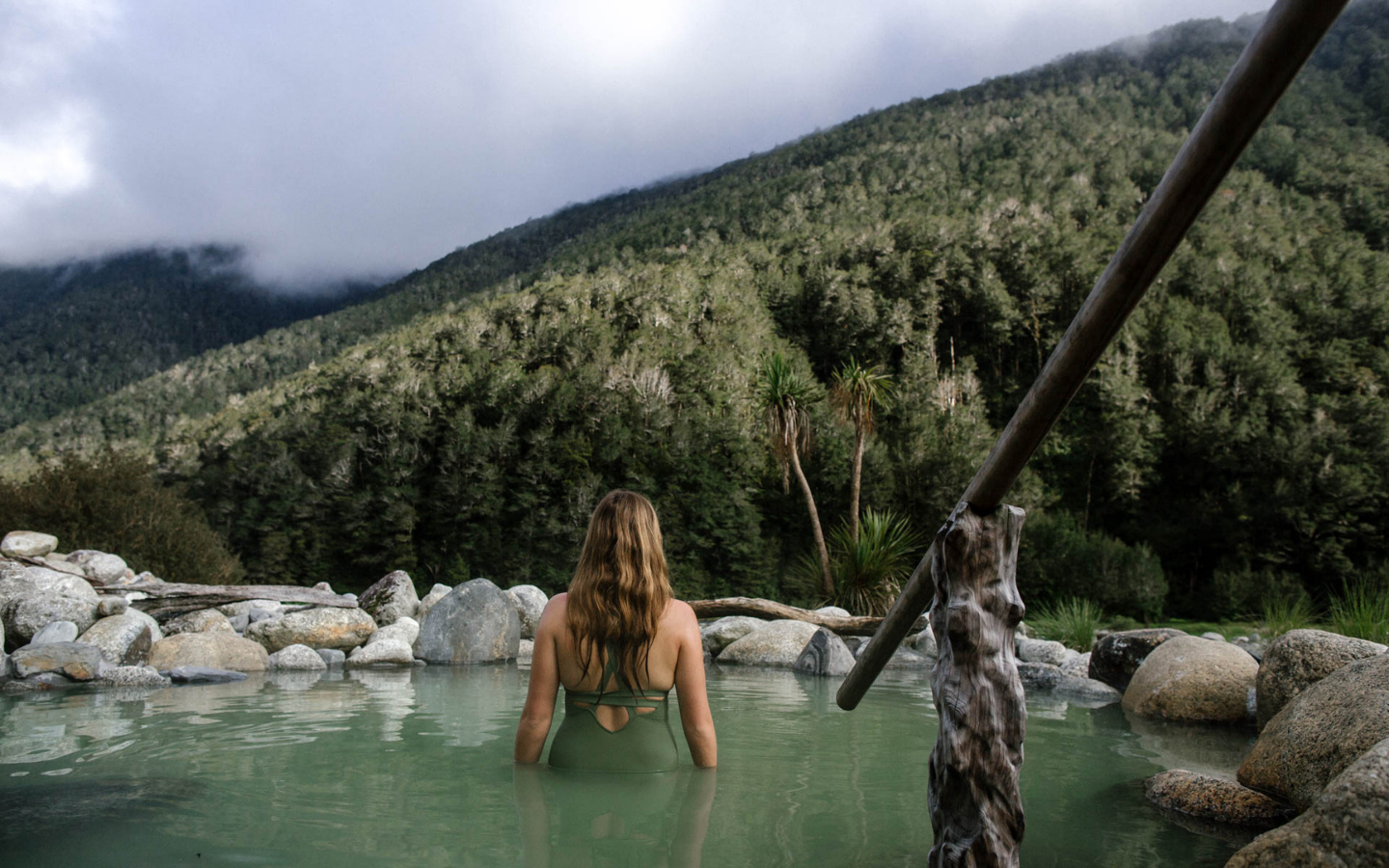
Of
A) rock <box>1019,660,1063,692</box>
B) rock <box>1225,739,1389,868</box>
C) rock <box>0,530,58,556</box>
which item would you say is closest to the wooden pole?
rock <box>1225,739,1389,868</box>

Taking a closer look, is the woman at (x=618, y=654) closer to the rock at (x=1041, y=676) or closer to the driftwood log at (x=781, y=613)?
the rock at (x=1041, y=676)

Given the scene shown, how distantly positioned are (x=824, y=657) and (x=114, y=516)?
43.8 feet

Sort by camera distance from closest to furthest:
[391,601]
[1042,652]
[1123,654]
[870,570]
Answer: [1123,654] → [1042,652] → [391,601] → [870,570]

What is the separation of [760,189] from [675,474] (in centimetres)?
4441

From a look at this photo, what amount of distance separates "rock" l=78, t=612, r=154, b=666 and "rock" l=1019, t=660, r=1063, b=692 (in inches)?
404

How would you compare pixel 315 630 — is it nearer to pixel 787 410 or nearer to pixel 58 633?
pixel 58 633

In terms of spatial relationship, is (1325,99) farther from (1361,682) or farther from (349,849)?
(349,849)

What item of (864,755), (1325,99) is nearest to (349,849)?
(864,755)

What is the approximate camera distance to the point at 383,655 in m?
9.91

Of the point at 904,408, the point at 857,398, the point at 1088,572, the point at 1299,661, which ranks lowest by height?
the point at 1088,572

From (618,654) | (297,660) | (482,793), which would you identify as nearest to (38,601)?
(297,660)

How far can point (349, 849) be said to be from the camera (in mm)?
2830

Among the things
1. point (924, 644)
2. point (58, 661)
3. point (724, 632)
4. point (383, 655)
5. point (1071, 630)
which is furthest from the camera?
point (1071, 630)

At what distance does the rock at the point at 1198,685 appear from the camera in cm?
643
